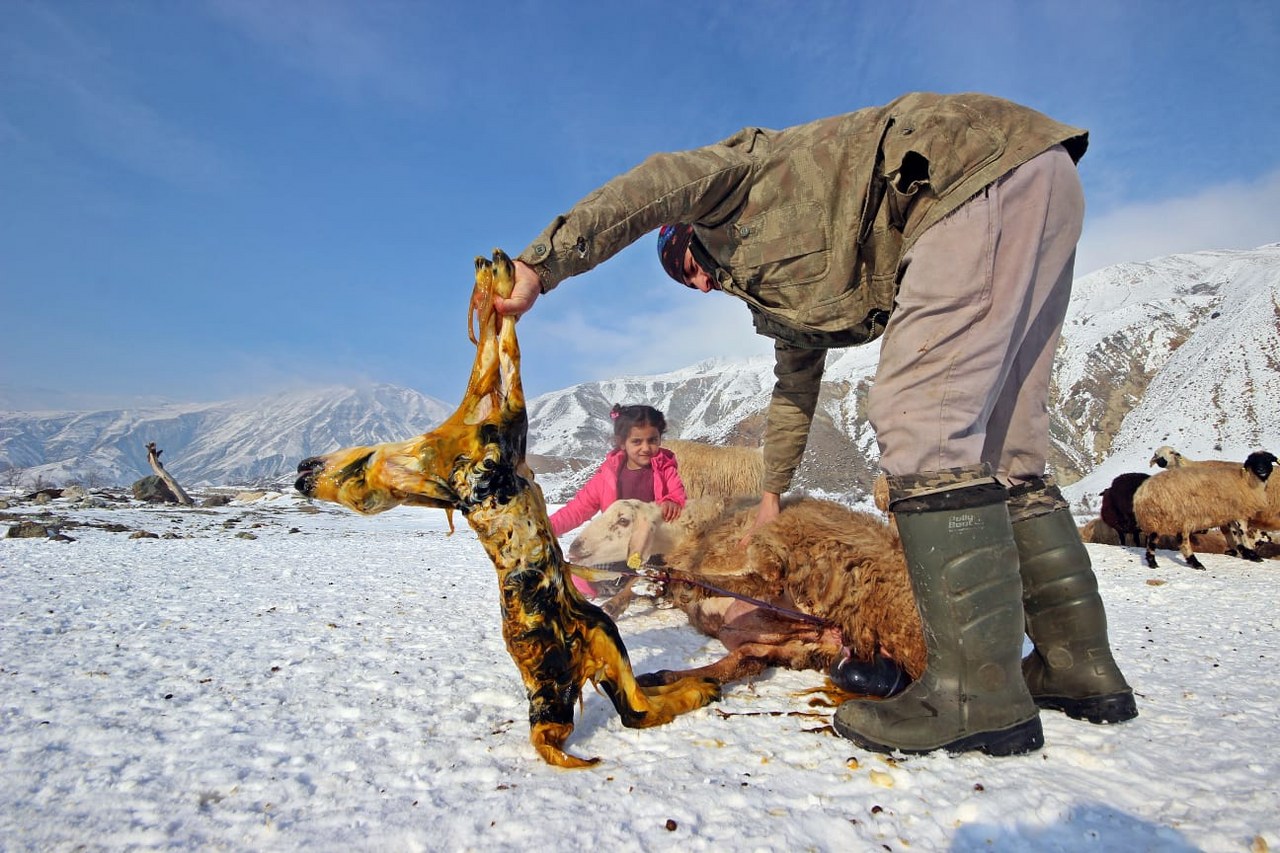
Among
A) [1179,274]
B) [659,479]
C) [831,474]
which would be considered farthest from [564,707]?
[1179,274]

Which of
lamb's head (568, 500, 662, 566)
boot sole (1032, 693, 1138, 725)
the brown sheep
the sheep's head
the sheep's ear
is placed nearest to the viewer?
boot sole (1032, 693, 1138, 725)

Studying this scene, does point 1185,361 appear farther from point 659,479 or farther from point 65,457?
point 65,457

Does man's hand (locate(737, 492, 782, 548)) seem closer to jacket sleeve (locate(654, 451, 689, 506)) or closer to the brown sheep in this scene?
jacket sleeve (locate(654, 451, 689, 506))

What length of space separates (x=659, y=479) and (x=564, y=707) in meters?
4.30

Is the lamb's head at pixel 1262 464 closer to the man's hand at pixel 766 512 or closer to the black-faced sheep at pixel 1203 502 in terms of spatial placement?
the black-faced sheep at pixel 1203 502

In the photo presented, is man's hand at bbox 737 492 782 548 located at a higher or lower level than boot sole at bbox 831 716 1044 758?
higher

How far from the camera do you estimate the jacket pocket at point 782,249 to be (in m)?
2.04

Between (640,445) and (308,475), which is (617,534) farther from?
(308,475)

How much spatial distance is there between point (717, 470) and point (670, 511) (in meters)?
5.60

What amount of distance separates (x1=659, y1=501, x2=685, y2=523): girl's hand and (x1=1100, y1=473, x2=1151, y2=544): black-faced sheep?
7041 mm

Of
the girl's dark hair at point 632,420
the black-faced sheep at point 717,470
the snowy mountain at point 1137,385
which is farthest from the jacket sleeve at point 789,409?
the snowy mountain at point 1137,385

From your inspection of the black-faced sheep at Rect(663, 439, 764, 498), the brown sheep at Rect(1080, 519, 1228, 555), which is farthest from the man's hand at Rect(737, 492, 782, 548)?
the brown sheep at Rect(1080, 519, 1228, 555)

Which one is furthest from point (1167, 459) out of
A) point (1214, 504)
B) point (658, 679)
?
point (658, 679)

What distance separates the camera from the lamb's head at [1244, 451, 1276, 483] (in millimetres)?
7465
